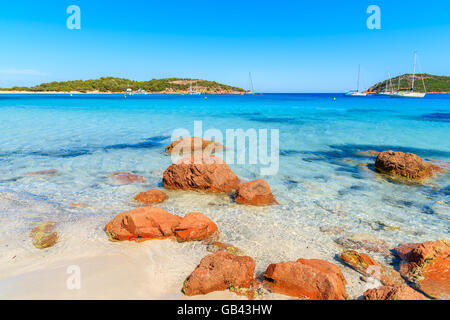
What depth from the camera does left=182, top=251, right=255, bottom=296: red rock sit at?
131 inches

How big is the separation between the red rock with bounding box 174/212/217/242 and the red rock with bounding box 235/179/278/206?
1.72 m

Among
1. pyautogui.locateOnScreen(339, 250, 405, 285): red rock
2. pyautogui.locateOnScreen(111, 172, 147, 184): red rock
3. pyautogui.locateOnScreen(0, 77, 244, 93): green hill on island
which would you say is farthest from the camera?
pyautogui.locateOnScreen(0, 77, 244, 93): green hill on island

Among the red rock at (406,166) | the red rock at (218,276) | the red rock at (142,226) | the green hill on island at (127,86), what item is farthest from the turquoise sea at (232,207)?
the green hill on island at (127,86)

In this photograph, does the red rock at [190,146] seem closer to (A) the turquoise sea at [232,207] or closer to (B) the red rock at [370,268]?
(A) the turquoise sea at [232,207]

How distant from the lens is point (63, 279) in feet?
11.6

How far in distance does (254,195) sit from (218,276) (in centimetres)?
330

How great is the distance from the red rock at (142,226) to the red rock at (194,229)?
7.6 inches

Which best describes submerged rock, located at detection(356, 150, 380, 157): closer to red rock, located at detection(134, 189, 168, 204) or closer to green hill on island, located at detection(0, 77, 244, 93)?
red rock, located at detection(134, 189, 168, 204)

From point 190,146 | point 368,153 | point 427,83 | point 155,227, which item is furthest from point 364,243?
point 427,83

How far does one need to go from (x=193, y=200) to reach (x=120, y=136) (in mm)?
11940

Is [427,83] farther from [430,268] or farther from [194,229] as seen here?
Answer: [194,229]

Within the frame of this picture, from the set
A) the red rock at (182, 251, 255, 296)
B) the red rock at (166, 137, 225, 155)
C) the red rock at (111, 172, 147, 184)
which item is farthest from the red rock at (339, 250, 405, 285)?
the red rock at (166, 137, 225, 155)

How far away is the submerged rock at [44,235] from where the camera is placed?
14.8ft
